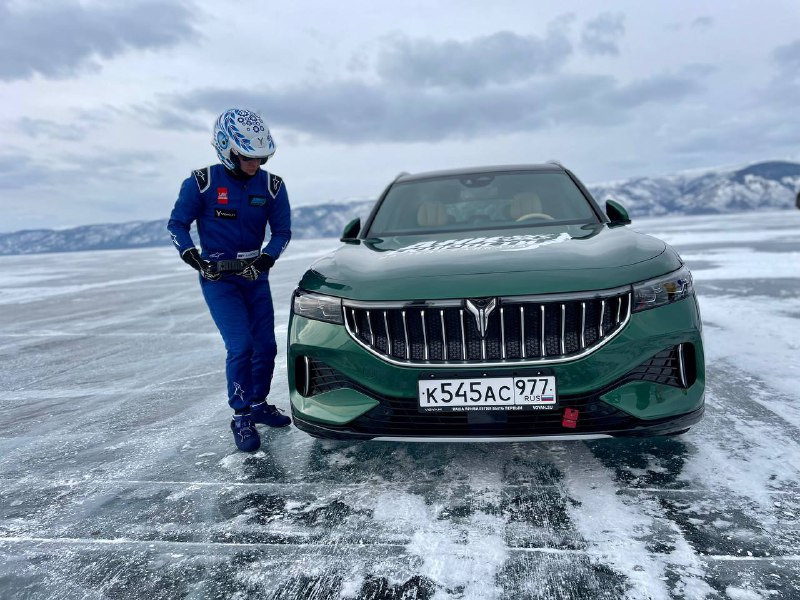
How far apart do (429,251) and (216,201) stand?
128 cm

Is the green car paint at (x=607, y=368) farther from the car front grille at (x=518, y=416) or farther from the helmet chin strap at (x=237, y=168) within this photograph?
the helmet chin strap at (x=237, y=168)

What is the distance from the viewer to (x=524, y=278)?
7.44 feet

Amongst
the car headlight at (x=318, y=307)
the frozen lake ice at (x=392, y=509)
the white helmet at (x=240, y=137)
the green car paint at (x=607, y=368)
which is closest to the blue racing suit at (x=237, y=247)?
the white helmet at (x=240, y=137)

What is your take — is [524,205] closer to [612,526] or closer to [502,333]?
[502,333]

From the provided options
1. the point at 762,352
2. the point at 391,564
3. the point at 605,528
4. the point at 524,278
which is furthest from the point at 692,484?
the point at 762,352

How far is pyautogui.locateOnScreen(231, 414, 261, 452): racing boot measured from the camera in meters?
2.93

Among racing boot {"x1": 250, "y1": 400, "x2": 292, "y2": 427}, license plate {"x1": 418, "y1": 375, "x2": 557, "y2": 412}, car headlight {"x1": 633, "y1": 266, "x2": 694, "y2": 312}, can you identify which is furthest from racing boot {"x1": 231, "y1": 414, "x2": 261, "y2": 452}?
car headlight {"x1": 633, "y1": 266, "x2": 694, "y2": 312}

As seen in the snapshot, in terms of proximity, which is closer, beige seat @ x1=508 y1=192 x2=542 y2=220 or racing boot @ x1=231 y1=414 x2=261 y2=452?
racing boot @ x1=231 y1=414 x2=261 y2=452

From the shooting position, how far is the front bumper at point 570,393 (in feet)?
7.16

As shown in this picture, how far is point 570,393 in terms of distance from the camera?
2174mm

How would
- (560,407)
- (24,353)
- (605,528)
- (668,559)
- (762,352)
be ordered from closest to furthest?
(668,559)
(605,528)
(560,407)
(762,352)
(24,353)

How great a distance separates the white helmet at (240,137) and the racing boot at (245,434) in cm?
136

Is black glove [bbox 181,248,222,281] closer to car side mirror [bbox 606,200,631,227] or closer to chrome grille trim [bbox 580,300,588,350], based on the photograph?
chrome grille trim [bbox 580,300,588,350]

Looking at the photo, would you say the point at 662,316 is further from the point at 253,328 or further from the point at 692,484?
the point at 253,328
